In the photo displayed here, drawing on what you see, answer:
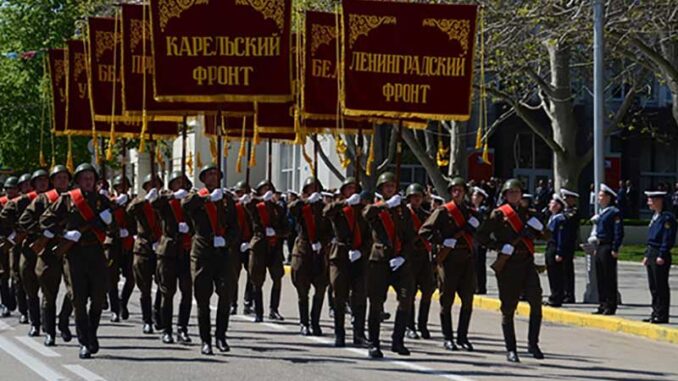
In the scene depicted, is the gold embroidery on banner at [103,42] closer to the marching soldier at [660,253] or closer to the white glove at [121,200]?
the white glove at [121,200]

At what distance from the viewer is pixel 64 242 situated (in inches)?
494

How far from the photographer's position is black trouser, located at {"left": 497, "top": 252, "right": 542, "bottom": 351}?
1285cm

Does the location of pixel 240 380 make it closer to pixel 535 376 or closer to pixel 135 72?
pixel 535 376

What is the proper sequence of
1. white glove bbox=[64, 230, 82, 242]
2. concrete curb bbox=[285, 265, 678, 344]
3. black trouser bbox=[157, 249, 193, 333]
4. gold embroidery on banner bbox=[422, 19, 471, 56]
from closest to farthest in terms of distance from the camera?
white glove bbox=[64, 230, 82, 242] < black trouser bbox=[157, 249, 193, 333] < gold embroidery on banner bbox=[422, 19, 471, 56] < concrete curb bbox=[285, 265, 678, 344]

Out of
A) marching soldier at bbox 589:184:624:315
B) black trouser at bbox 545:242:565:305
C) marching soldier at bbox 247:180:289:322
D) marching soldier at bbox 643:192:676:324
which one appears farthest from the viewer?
black trouser at bbox 545:242:565:305

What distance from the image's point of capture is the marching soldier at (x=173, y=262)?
13883mm

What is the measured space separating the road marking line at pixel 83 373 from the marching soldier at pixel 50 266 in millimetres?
1437

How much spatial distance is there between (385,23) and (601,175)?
16.5ft

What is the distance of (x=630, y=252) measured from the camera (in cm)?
3225

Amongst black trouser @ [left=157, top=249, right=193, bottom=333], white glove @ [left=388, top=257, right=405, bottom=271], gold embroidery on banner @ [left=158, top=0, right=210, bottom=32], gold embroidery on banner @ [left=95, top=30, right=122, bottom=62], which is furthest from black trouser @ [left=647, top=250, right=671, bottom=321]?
gold embroidery on banner @ [left=95, top=30, right=122, bottom=62]

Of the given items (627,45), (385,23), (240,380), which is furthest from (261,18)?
(627,45)

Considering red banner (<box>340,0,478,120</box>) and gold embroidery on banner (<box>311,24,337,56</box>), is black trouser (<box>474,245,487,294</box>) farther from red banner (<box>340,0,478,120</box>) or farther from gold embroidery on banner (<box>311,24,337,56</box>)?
red banner (<box>340,0,478,120</box>)

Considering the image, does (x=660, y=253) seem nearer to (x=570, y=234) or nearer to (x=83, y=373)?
(x=570, y=234)

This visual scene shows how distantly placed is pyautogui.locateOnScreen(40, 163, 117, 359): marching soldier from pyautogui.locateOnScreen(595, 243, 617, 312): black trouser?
7381 millimetres
